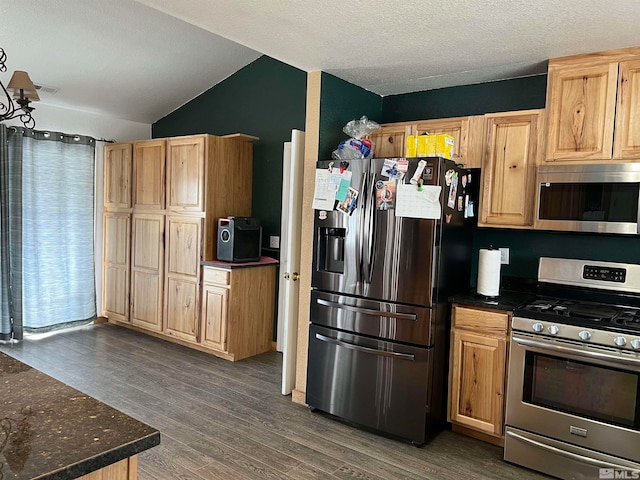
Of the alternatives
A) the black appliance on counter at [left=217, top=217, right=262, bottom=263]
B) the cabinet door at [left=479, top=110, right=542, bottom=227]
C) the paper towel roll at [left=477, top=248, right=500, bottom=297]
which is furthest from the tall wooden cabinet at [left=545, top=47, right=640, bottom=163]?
the black appliance on counter at [left=217, top=217, right=262, bottom=263]

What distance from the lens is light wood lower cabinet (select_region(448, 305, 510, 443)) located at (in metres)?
2.83

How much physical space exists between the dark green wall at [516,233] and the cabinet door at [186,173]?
1992mm

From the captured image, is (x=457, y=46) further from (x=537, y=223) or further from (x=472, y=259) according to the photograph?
(x=472, y=259)

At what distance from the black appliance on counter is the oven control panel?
282cm

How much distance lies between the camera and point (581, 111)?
279cm

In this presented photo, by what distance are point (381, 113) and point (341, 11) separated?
69.3 inches

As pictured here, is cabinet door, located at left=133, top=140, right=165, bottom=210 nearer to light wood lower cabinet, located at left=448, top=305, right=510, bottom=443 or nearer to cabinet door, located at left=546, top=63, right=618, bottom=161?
light wood lower cabinet, located at left=448, top=305, right=510, bottom=443

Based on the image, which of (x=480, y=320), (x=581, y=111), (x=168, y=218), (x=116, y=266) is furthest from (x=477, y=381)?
(x=116, y=266)

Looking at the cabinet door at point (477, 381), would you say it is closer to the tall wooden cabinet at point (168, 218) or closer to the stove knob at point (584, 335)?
the stove knob at point (584, 335)

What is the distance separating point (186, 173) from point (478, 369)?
3232 millimetres

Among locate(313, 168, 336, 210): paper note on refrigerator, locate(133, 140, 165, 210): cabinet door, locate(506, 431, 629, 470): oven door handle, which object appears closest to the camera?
locate(506, 431, 629, 470): oven door handle

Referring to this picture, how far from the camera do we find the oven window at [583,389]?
2377 millimetres

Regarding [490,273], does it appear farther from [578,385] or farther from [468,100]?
[468,100]

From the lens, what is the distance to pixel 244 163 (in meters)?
4.88
